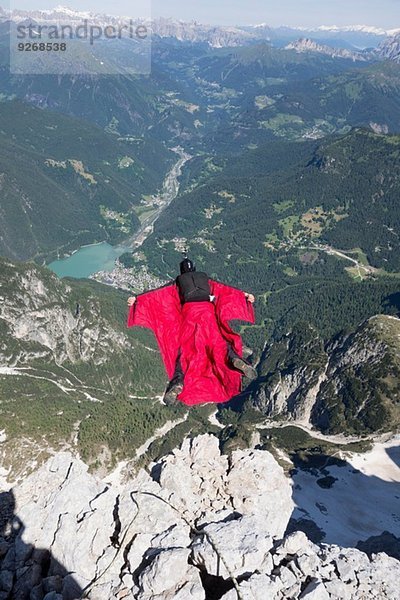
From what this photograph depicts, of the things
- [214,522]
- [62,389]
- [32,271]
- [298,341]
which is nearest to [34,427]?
[62,389]

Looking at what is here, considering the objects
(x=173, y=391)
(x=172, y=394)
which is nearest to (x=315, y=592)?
(x=172, y=394)

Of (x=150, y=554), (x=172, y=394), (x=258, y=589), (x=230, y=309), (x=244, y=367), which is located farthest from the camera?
(x=230, y=309)

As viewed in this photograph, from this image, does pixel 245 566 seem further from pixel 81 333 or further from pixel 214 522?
pixel 81 333

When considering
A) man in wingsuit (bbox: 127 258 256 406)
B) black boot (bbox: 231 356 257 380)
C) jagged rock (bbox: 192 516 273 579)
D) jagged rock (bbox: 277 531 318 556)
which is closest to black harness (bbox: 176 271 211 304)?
man in wingsuit (bbox: 127 258 256 406)

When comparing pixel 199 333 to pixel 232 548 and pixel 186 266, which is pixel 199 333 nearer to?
pixel 186 266

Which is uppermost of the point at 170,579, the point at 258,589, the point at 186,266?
the point at 186,266

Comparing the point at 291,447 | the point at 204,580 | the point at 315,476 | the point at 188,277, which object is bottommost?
the point at 291,447

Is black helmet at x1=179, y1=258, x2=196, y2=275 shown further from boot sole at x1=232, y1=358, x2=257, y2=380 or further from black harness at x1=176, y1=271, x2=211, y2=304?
boot sole at x1=232, y1=358, x2=257, y2=380
